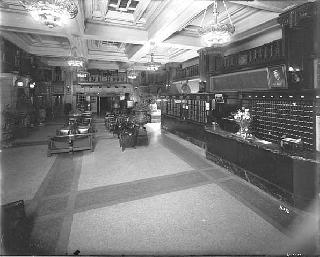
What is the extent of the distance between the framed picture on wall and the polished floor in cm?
272

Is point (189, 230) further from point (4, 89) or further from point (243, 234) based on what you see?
point (4, 89)

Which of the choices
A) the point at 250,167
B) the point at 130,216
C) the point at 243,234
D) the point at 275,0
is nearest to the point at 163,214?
the point at 130,216

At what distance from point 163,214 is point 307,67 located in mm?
4559

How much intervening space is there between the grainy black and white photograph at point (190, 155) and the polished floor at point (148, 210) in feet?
0.08

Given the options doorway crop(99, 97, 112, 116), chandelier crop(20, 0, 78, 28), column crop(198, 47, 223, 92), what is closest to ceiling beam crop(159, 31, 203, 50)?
column crop(198, 47, 223, 92)

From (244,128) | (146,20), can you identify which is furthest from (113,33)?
(244,128)

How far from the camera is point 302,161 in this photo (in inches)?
173

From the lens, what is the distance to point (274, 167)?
16.5ft

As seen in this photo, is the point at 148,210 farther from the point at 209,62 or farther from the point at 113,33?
the point at 209,62

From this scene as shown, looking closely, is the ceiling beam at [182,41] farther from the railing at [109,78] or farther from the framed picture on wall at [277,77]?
the railing at [109,78]

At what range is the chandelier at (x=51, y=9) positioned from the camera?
352 cm

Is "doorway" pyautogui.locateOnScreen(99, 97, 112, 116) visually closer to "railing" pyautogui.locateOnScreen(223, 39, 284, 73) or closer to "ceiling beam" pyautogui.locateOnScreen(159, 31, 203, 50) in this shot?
"ceiling beam" pyautogui.locateOnScreen(159, 31, 203, 50)

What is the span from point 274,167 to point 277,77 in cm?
256

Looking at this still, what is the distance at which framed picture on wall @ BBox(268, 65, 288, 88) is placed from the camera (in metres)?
5.91
